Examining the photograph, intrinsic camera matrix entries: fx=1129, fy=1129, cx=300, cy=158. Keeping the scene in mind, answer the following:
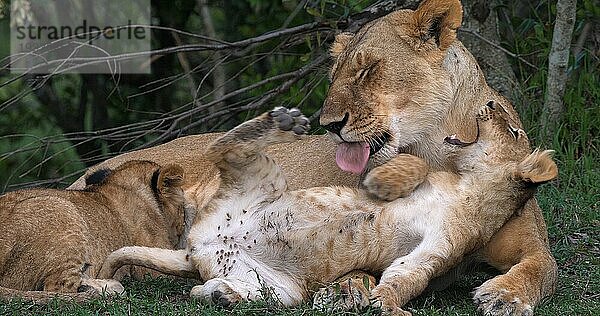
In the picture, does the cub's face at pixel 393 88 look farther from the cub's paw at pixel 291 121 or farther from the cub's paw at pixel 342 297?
the cub's paw at pixel 342 297

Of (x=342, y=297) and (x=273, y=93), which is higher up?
(x=342, y=297)

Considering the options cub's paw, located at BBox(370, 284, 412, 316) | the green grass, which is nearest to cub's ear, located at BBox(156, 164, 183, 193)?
the green grass

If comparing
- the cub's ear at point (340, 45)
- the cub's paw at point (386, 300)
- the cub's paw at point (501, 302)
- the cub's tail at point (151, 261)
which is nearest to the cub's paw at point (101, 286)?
the cub's tail at point (151, 261)

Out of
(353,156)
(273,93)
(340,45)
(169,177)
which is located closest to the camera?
(353,156)

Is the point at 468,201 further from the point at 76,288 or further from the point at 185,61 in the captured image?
the point at 185,61

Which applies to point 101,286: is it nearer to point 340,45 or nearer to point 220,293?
point 220,293

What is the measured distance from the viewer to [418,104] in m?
4.88

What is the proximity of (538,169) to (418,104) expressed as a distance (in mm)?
591

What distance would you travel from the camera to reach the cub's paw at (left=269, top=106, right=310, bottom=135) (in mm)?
4566

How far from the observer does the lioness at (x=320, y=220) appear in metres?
4.54

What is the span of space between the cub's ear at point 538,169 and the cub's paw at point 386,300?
85cm

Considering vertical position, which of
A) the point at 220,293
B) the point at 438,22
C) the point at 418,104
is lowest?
the point at 220,293

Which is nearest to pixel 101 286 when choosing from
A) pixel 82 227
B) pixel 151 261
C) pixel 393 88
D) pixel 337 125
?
pixel 151 261

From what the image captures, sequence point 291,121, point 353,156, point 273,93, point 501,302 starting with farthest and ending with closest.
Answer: point 273,93 < point 353,156 < point 291,121 < point 501,302
